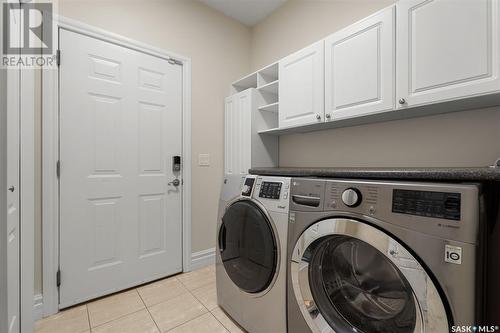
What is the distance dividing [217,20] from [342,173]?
91.0 inches

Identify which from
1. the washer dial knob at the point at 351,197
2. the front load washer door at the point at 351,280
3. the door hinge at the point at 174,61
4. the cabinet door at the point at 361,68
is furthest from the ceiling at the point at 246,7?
the front load washer door at the point at 351,280

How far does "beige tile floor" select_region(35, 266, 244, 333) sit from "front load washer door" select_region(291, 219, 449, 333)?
683mm

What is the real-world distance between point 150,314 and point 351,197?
158cm

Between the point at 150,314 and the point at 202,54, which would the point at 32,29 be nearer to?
the point at 202,54

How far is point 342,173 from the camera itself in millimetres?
1049

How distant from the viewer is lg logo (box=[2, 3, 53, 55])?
4.16 ft

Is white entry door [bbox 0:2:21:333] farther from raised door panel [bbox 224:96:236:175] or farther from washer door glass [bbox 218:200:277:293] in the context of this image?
raised door panel [bbox 224:96:236:175]

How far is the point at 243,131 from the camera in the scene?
2.23 m

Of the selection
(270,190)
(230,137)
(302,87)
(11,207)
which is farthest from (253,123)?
(11,207)

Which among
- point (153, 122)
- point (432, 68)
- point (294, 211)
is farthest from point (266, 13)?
point (294, 211)

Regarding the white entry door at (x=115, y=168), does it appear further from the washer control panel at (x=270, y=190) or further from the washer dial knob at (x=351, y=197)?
the washer dial knob at (x=351, y=197)

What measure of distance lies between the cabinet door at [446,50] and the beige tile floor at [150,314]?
5.87 ft

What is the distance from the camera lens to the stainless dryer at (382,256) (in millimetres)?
703

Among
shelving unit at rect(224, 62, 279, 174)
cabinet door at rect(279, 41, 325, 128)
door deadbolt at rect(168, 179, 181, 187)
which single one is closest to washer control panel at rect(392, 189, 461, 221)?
cabinet door at rect(279, 41, 325, 128)
